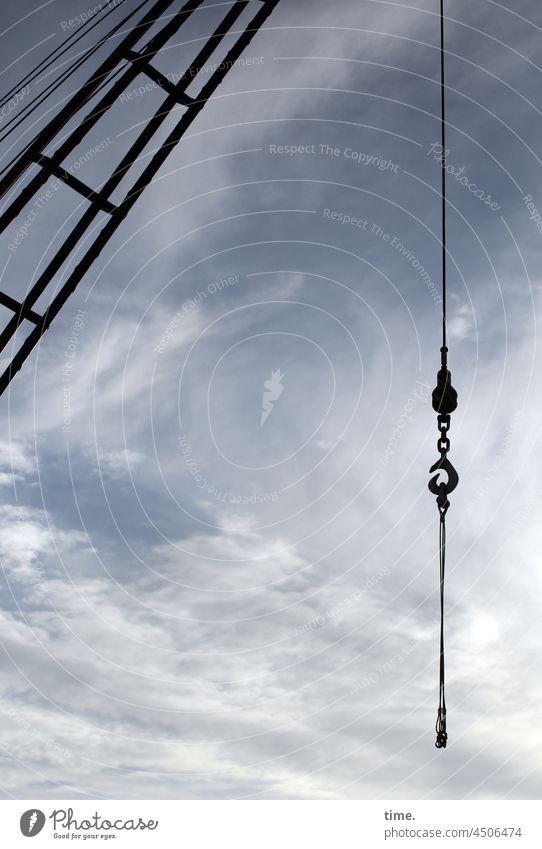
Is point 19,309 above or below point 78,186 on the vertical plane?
below

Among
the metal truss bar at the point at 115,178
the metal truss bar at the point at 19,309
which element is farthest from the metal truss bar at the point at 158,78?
the metal truss bar at the point at 19,309

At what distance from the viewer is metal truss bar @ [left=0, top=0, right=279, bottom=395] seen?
16062 millimetres

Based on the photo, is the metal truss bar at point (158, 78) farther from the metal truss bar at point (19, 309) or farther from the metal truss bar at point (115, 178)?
the metal truss bar at point (19, 309)

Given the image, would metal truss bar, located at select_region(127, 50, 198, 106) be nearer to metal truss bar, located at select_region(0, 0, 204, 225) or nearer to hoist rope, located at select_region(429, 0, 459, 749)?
metal truss bar, located at select_region(0, 0, 204, 225)

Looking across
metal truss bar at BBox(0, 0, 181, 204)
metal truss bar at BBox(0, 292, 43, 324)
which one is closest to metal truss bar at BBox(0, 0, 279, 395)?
metal truss bar at BBox(0, 292, 43, 324)

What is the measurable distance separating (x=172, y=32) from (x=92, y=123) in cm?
289

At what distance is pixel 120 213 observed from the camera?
637 inches

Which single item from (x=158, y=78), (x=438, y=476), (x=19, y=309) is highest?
(x=158, y=78)

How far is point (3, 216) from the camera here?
15.0 metres

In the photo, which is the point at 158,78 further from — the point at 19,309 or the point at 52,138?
the point at 19,309

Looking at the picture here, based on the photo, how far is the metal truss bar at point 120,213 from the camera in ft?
52.7

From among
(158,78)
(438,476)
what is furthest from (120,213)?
(438,476)

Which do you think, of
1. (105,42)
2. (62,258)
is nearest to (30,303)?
(62,258)
